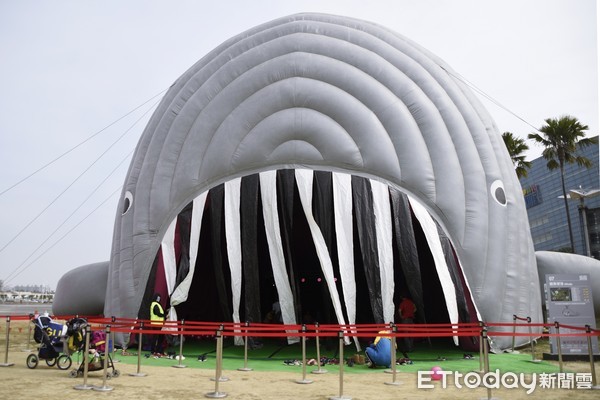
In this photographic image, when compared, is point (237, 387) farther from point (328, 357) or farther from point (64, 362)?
point (64, 362)

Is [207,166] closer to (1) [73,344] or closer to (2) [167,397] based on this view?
(1) [73,344]

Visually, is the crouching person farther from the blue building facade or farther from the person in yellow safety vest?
the blue building facade

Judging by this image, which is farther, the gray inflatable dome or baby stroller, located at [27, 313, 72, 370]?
the gray inflatable dome

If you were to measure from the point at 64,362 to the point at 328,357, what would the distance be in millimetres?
4645

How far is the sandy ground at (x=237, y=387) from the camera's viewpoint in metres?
6.15

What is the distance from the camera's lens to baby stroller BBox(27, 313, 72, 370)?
26.9 ft

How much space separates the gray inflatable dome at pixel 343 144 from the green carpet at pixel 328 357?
0.98m

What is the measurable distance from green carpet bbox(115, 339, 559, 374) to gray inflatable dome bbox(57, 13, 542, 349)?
3.23 feet

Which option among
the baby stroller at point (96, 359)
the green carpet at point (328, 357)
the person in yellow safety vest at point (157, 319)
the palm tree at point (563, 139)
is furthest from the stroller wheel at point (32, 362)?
the palm tree at point (563, 139)

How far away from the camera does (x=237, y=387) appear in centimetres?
680

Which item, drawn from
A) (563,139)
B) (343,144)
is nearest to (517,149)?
(563,139)

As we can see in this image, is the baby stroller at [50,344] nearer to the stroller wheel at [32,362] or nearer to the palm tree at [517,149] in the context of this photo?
the stroller wheel at [32,362]

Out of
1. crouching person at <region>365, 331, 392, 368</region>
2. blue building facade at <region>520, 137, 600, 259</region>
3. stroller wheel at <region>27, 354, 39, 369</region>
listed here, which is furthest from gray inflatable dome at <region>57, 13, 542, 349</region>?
blue building facade at <region>520, 137, 600, 259</region>

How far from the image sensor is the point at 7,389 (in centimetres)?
627
